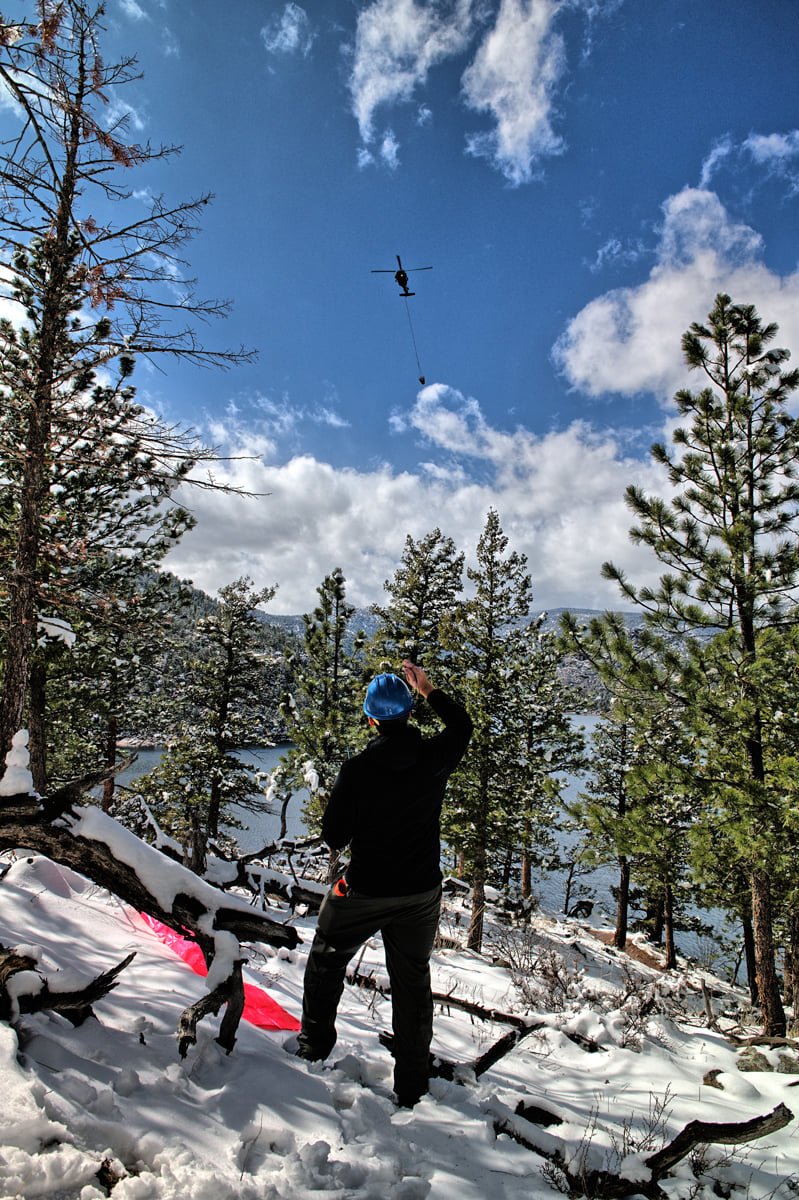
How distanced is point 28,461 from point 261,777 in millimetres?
14463

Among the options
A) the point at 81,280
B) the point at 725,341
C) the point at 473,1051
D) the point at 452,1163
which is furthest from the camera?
the point at 725,341

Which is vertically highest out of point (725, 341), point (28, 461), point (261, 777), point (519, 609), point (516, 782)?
point (725, 341)

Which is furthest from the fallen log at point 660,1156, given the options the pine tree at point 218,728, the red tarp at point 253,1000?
the pine tree at point 218,728

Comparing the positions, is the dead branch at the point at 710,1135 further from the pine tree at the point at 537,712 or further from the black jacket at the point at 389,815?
the pine tree at the point at 537,712

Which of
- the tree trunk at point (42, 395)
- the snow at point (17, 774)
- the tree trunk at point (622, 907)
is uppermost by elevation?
the tree trunk at point (42, 395)

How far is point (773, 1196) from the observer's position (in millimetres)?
2328

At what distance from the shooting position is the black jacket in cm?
295

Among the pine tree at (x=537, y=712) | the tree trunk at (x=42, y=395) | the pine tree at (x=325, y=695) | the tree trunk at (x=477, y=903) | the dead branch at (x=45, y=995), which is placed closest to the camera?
the dead branch at (x=45, y=995)

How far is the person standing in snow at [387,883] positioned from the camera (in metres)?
2.93

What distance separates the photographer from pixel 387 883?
2.92 m

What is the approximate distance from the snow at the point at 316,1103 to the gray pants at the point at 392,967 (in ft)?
0.47

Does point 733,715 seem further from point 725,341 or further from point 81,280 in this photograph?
point 81,280

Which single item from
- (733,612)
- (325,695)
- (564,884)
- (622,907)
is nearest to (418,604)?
(325,695)

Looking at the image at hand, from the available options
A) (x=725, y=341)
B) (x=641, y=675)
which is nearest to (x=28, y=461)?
(x=641, y=675)
